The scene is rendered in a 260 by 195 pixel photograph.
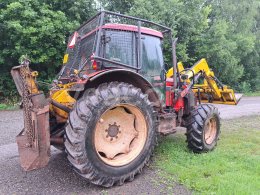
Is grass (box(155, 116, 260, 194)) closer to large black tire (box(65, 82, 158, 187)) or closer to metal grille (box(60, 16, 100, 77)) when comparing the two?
large black tire (box(65, 82, 158, 187))

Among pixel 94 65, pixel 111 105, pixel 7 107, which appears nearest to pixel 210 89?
pixel 94 65

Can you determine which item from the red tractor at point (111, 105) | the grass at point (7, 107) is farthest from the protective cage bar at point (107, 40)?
the grass at point (7, 107)

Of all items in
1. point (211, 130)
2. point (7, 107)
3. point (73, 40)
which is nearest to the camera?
point (73, 40)

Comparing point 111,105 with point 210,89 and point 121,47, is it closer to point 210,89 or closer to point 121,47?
point 121,47

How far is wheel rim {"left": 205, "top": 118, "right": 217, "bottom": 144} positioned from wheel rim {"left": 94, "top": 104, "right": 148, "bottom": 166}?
1.93 m

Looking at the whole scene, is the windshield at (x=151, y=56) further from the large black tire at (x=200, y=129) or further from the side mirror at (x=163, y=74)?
the large black tire at (x=200, y=129)

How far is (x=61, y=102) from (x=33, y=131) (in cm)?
73

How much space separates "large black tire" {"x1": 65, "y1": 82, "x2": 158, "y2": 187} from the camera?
135 inches

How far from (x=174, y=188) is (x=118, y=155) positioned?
924mm

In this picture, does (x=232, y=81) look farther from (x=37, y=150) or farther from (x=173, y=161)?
(x=37, y=150)

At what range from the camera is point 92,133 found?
11.6 ft

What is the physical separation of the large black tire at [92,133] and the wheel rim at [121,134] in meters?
0.14

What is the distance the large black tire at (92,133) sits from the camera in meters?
3.42

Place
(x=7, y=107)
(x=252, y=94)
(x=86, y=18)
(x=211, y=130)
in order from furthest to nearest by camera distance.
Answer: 1. (x=252, y=94)
2. (x=86, y=18)
3. (x=7, y=107)
4. (x=211, y=130)
